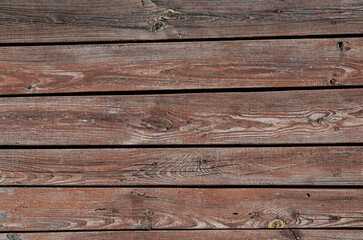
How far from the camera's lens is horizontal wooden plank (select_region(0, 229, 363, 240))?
3.35 feet

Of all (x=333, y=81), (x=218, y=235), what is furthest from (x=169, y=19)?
(x=218, y=235)

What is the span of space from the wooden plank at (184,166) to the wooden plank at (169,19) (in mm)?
495

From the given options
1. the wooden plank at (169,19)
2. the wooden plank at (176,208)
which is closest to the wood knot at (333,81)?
the wooden plank at (169,19)

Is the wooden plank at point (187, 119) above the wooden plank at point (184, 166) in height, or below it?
above

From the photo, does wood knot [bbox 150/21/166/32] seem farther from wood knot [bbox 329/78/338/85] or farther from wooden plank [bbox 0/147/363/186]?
wood knot [bbox 329/78/338/85]

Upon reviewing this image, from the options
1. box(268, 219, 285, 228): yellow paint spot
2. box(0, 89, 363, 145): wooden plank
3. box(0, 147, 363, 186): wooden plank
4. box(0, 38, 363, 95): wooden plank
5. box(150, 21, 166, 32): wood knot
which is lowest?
box(268, 219, 285, 228): yellow paint spot

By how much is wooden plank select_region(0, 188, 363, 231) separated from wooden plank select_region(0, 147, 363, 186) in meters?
0.04

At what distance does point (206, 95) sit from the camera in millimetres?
994

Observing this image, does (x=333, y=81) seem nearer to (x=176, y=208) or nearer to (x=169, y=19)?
(x=169, y=19)

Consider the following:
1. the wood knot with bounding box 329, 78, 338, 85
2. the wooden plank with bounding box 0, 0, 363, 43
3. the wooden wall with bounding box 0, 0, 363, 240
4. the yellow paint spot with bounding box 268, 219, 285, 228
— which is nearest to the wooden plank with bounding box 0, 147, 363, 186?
the wooden wall with bounding box 0, 0, 363, 240

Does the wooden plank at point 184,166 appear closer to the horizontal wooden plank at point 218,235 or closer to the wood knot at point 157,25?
the horizontal wooden plank at point 218,235

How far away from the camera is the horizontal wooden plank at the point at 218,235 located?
1.02 meters

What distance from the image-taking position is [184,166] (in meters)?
1.01

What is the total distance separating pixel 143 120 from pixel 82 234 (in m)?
0.58
